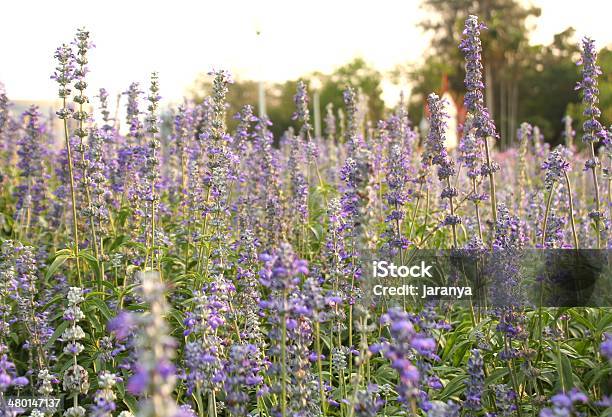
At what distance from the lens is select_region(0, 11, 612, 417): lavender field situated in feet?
11.7

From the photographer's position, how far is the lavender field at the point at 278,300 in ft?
11.7

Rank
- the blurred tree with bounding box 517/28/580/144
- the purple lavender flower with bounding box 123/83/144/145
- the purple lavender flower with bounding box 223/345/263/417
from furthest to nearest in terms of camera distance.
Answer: the blurred tree with bounding box 517/28/580/144 < the purple lavender flower with bounding box 123/83/144/145 < the purple lavender flower with bounding box 223/345/263/417

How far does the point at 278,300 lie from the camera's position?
3.56 m

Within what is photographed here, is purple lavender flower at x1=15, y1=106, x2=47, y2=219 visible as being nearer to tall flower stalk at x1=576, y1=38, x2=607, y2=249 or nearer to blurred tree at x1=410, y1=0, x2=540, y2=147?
tall flower stalk at x1=576, y1=38, x2=607, y2=249

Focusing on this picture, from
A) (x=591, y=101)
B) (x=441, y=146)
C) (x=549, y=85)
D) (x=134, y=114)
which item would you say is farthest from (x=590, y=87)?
(x=549, y=85)

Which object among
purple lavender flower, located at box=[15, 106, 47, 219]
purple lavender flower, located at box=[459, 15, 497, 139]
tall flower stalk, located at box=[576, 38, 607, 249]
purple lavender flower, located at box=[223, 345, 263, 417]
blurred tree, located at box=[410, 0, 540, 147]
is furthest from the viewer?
blurred tree, located at box=[410, 0, 540, 147]

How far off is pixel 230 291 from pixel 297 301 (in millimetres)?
1264

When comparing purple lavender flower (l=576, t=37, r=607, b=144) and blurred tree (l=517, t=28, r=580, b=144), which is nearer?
purple lavender flower (l=576, t=37, r=607, b=144)

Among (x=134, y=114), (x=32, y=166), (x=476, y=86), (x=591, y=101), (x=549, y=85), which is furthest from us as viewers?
(x=549, y=85)

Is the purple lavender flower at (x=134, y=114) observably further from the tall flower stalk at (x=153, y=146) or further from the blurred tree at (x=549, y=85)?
the blurred tree at (x=549, y=85)

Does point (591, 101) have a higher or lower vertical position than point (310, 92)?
lower

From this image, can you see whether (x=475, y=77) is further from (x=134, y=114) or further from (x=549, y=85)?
(x=549, y=85)

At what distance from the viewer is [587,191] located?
12352 mm

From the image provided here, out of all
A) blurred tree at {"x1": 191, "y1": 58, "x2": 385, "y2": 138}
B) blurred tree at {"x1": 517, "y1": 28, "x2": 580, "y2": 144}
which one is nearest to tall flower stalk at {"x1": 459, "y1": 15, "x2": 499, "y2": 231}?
blurred tree at {"x1": 191, "y1": 58, "x2": 385, "y2": 138}
